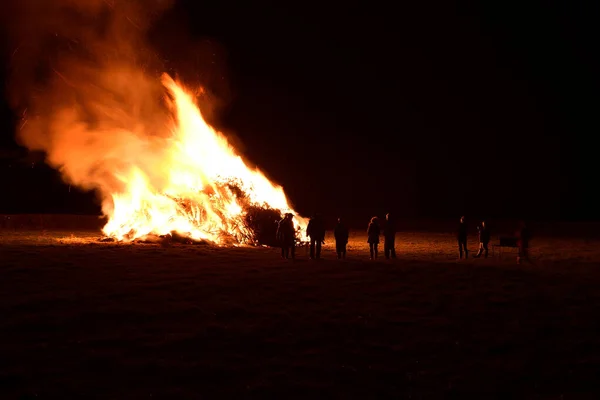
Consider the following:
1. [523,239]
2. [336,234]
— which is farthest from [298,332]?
[523,239]

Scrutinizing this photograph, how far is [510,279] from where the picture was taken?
1310 cm

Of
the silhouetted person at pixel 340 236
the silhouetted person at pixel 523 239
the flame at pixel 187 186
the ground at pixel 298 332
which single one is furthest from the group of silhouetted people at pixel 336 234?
the flame at pixel 187 186

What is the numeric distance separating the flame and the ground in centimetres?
919

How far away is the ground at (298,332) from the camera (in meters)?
6.30

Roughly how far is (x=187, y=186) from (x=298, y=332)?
17.8m

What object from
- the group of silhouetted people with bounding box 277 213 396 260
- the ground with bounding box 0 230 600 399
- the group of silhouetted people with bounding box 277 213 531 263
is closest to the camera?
the ground with bounding box 0 230 600 399

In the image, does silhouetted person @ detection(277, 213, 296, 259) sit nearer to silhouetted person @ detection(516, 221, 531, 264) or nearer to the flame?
the flame

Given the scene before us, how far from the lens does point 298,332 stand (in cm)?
841

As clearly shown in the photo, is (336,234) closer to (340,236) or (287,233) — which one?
(340,236)

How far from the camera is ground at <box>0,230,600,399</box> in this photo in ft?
20.7

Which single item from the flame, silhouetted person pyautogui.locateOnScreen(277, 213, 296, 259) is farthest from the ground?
the flame

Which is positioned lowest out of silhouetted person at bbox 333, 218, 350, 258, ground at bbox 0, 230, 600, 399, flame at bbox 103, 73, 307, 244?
ground at bbox 0, 230, 600, 399

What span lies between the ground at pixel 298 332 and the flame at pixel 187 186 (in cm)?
919

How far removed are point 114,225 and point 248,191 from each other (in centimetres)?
691
